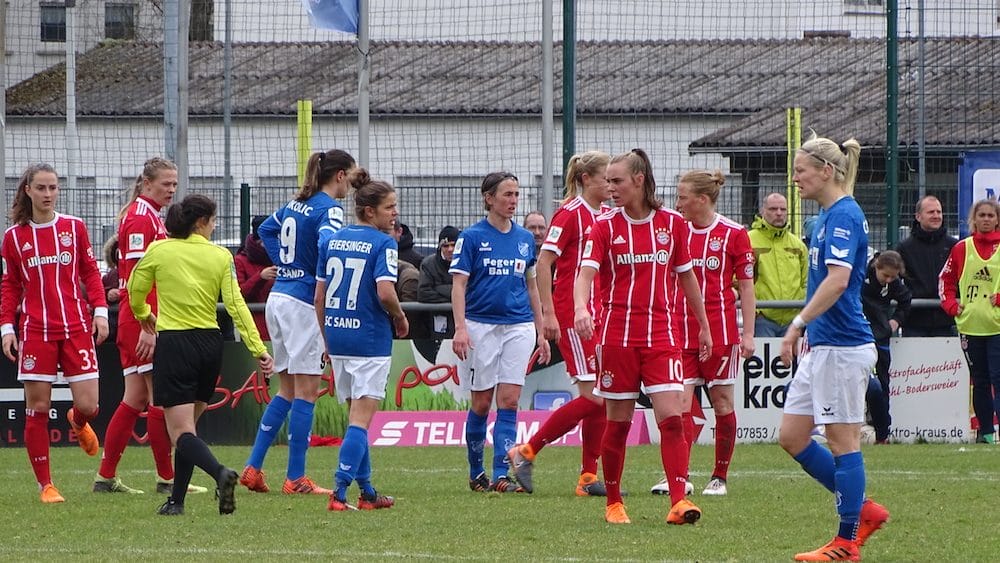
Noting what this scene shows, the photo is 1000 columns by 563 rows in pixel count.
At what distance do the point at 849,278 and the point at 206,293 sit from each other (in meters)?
3.75

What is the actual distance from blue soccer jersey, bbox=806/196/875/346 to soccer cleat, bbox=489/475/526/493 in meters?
3.56

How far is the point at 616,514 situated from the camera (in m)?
8.57

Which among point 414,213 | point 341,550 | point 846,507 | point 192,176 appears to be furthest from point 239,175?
point 846,507

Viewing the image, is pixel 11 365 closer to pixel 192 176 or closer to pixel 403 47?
pixel 192 176

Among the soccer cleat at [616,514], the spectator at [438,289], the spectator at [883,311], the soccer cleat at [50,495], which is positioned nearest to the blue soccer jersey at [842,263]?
the soccer cleat at [616,514]

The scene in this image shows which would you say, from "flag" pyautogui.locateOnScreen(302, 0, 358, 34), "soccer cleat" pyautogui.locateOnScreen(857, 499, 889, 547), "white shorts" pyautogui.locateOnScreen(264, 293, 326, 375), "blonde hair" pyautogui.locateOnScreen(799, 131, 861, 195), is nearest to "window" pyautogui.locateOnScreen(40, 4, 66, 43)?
"flag" pyautogui.locateOnScreen(302, 0, 358, 34)

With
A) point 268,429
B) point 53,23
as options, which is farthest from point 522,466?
point 53,23

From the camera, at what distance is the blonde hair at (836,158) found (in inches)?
→ 288

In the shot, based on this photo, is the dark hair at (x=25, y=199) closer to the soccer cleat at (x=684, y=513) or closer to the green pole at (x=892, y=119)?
the soccer cleat at (x=684, y=513)

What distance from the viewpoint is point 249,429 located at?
14.6 metres

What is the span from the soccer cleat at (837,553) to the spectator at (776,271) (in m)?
7.03

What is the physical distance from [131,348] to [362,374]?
1817 millimetres

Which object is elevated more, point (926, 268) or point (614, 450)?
point (926, 268)

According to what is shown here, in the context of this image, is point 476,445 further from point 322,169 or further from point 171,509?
point 171,509
